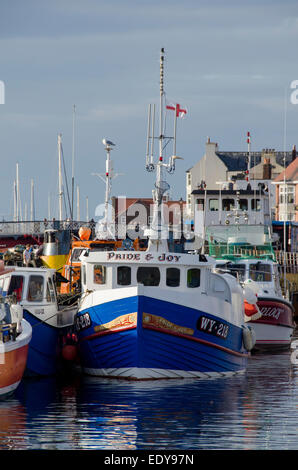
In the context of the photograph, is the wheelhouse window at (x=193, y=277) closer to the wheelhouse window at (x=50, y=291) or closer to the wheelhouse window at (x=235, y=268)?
the wheelhouse window at (x=50, y=291)

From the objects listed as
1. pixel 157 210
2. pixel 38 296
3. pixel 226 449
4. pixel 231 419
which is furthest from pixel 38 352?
pixel 226 449

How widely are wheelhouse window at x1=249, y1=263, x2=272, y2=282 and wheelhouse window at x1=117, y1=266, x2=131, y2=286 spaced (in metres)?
12.3

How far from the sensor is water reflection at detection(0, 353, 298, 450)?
56.6ft

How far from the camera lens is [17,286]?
25969 millimetres

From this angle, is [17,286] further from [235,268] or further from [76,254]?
[235,268]

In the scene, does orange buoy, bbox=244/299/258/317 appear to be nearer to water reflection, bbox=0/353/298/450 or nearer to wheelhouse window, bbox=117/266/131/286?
water reflection, bbox=0/353/298/450

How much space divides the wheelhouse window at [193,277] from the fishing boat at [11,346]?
5.48 meters

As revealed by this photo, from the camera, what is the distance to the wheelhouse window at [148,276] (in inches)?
1011

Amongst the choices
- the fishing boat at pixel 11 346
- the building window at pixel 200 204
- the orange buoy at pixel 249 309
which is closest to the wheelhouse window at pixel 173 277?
the fishing boat at pixel 11 346

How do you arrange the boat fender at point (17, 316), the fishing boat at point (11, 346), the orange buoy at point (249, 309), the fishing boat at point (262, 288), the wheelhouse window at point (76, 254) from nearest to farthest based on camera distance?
the fishing boat at point (11, 346) < the boat fender at point (17, 316) < the orange buoy at point (249, 309) < the wheelhouse window at point (76, 254) < the fishing boat at point (262, 288)

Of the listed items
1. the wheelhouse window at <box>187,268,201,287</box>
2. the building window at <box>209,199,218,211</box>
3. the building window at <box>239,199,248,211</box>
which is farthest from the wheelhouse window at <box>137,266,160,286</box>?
the building window at <box>209,199,218,211</box>

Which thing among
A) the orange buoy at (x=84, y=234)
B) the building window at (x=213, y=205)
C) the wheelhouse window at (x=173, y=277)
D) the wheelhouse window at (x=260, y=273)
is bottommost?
the wheelhouse window at (x=260, y=273)

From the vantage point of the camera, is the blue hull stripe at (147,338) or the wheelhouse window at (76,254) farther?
the wheelhouse window at (76,254)
